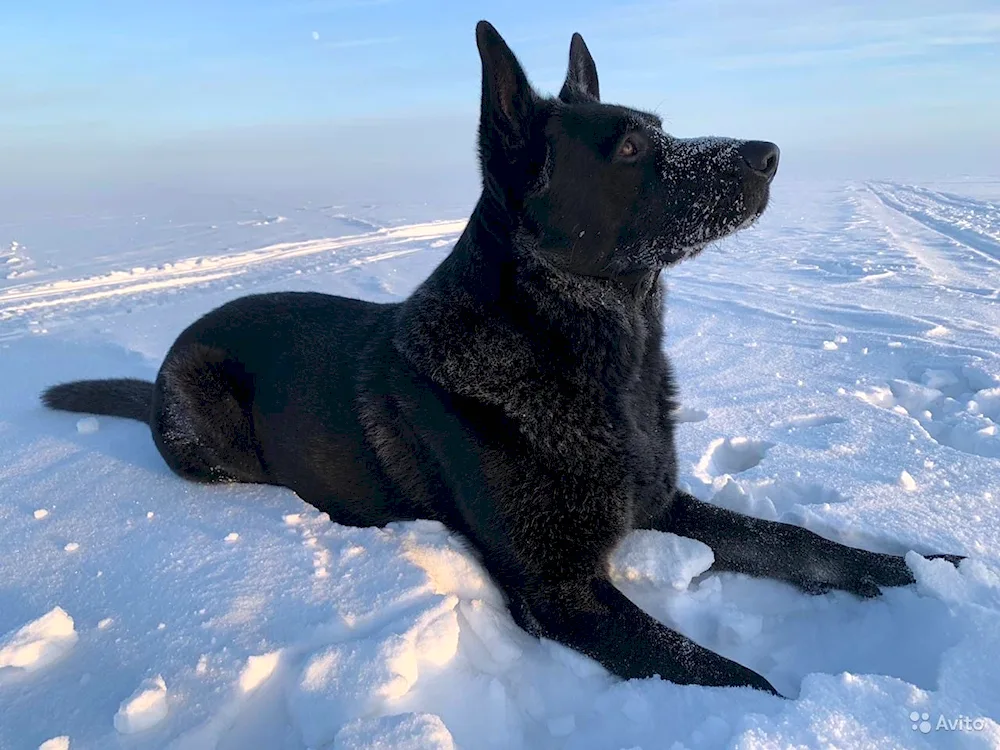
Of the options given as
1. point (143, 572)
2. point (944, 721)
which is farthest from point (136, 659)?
point (944, 721)

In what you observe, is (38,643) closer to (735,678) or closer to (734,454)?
(735,678)

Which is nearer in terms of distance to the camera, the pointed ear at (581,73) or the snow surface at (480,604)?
the snow surface at (480,604)

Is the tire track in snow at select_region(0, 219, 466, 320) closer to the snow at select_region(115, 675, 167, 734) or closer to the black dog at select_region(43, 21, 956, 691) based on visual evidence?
the black dog at select_region(43, 21, 956, 691)

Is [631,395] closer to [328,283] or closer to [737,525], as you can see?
[737,525]

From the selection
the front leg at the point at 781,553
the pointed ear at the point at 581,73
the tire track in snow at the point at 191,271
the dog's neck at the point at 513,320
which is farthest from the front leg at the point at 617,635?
the tire track in snow at the point at 191,271

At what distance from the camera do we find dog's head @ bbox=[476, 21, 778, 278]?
2240 millimetres

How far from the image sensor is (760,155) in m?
2.20

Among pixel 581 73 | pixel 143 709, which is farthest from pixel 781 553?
Answer: pixel 581 73

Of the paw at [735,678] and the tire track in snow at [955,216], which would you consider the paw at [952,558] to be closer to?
the paw at [735,678]

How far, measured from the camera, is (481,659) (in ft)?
6.52

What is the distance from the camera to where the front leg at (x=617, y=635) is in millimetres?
1819

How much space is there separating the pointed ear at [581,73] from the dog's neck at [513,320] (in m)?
0.74

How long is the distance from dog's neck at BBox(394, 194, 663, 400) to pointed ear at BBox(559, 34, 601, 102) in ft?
2.42

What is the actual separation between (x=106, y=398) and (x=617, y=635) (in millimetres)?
3089
